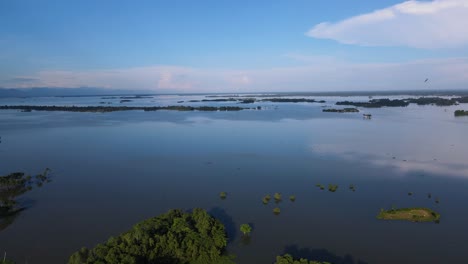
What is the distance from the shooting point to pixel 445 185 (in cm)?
1628

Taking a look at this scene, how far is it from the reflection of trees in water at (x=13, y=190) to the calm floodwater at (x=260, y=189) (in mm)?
452

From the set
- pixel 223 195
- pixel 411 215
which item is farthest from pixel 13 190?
pixel 411 215

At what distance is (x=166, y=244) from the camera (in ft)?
31.1

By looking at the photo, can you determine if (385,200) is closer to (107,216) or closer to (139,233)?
(139,233)

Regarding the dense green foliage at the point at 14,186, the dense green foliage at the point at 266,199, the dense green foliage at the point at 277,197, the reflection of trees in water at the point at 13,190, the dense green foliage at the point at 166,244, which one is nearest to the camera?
the dense green foliage at the point at 166,244

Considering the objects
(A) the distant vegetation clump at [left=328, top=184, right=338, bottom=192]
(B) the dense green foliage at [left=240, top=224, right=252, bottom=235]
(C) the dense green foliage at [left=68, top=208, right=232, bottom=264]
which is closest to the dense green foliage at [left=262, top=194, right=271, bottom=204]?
(B) the dense green foliage at [left=240, top=224, right=252, bottom=235]

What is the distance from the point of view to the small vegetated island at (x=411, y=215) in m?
12.6

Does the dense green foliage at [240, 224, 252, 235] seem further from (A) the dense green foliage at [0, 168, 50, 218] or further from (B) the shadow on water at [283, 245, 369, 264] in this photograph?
(A) the dense green foliage at [0, 168, 50, 218]

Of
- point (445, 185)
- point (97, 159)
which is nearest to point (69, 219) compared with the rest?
point (97, 159)

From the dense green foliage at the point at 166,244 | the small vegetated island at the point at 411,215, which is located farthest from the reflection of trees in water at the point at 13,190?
the small vegetated island at the point at 411,215

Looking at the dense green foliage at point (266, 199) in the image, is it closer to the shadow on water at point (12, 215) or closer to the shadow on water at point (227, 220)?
the shadow on water at point (227, 220)

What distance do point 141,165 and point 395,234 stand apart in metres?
14.5

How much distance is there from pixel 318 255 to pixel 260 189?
231 inches

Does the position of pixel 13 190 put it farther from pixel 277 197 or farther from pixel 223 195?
pixel 277 197
